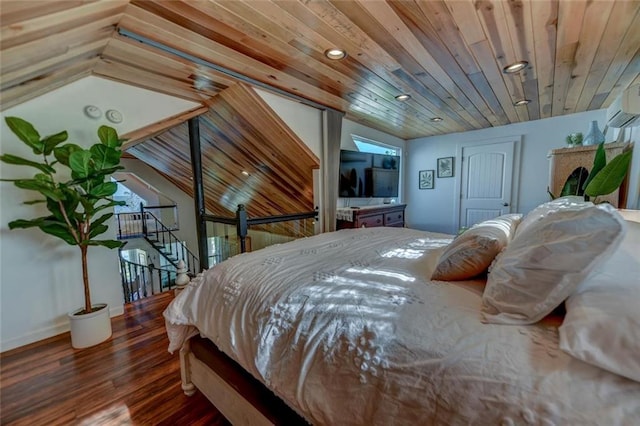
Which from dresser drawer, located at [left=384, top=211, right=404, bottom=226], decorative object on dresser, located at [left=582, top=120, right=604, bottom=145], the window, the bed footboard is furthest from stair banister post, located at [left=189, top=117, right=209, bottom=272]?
decorative object on dresser, located at [left=582, top=120, right=604, bottom=145]

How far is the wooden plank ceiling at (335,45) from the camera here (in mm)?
1380

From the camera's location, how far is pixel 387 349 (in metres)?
0.76

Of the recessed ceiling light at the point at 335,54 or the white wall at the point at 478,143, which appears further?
the white wall at the point at 478,143

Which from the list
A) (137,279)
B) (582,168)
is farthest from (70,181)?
(582,168)

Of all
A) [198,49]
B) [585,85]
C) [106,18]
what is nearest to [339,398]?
[106,18]

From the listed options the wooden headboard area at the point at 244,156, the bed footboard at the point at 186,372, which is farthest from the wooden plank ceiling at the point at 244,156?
the bed footboard at the point at 186,372

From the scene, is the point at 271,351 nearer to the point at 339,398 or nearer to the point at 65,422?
the point at 339,398

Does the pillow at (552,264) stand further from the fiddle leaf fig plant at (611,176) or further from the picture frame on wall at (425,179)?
the picture frame on wall at (425,179)

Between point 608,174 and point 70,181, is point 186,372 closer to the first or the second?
point 70,181

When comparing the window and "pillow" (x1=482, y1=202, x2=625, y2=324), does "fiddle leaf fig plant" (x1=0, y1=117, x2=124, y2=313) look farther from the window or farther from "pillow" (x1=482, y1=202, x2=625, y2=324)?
the window

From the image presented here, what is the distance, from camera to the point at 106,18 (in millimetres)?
1396

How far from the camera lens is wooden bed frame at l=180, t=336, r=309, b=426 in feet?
3.60

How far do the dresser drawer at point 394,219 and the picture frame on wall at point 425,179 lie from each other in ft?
3.89

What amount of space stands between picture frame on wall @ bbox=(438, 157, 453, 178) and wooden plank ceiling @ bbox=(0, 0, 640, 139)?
6.74 ft
